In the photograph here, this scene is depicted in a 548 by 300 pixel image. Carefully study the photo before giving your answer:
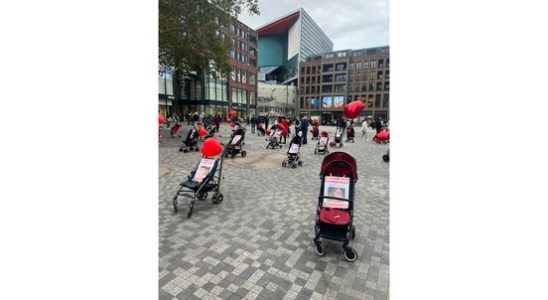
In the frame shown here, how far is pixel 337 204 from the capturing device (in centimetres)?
394

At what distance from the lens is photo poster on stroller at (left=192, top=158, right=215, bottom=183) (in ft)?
18.0

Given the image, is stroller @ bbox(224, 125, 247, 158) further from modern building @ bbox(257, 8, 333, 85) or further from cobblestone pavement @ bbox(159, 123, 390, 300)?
modern building @ bbox(257, 8, 333, 85)

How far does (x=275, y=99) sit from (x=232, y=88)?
2506 cm

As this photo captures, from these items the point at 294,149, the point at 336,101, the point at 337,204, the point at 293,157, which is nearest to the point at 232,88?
the point at 336,101

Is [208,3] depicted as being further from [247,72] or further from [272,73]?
[272,73]

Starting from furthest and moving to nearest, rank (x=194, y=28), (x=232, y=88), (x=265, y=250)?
(x=232, y=88) → (x=194, y=28) → (x=265, y=250)

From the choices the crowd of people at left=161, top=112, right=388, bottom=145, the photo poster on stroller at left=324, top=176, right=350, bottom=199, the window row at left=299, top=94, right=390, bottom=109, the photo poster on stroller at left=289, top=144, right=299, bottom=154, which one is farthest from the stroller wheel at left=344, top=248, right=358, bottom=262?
the window row at left=299, top=94, right=390, bottom=109

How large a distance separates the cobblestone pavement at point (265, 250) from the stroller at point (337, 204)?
26cm

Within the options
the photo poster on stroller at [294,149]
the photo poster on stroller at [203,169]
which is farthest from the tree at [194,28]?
the photo poster on stroller at [203,169]

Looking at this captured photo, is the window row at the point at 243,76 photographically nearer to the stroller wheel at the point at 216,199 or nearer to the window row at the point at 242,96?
the window row at the point at 242,96

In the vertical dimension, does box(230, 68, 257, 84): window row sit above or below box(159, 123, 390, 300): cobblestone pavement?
above

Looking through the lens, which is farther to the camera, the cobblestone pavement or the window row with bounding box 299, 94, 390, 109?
the window row with bounding box 299, 94, 390, 109

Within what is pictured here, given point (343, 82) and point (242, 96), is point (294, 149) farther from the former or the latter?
point (343, 82)

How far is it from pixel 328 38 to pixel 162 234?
488 ft
